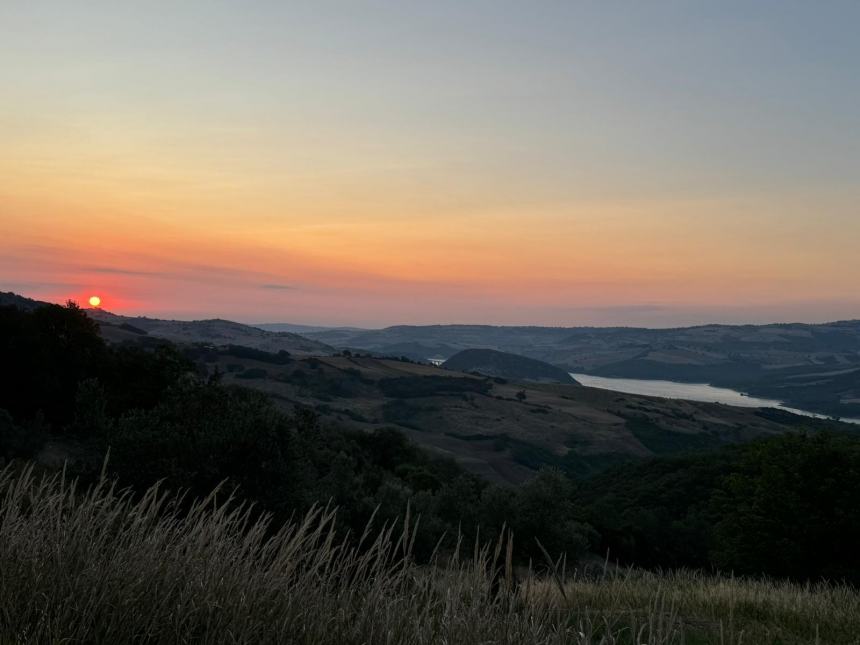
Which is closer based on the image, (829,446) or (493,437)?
(829,446)

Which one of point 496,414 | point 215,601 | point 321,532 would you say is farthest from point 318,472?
point 496,414

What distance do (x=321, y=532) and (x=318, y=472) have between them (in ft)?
86.4

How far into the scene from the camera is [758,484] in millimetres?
37094

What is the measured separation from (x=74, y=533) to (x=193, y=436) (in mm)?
19378

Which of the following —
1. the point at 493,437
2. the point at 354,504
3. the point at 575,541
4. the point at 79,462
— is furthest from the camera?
the point at 493,437

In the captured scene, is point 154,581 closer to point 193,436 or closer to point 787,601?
point 787,601

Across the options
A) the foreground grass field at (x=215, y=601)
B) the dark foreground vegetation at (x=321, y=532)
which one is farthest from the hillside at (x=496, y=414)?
the foreground grass field at (x=215, y=601)

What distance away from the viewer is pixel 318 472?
127 ft

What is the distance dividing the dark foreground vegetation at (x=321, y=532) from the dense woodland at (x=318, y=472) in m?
0.12

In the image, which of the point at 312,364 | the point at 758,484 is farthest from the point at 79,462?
the point at 312,364

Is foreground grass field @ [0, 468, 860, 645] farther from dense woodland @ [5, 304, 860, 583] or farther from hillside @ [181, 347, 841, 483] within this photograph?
hillside @ [181, 347, 841, 483]

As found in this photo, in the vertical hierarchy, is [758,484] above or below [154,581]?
below

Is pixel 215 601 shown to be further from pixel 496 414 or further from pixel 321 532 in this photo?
pixel 496 414

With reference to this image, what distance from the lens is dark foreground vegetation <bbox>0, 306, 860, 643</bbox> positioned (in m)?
4.61
